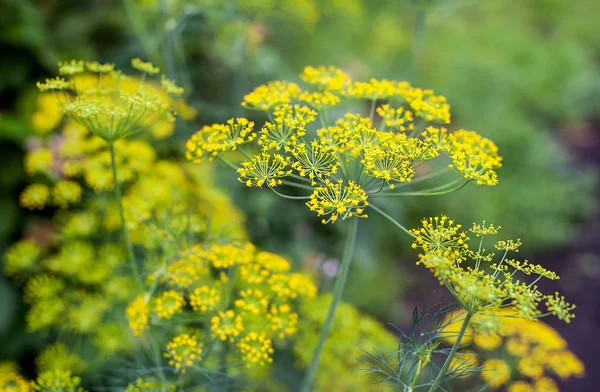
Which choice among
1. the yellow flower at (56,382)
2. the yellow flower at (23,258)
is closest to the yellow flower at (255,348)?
the yellow flower at (56,382)

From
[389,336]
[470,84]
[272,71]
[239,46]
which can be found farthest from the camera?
[470,84]

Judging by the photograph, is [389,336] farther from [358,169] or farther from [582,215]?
[582,215]

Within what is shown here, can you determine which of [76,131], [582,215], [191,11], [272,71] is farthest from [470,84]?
[76,131]

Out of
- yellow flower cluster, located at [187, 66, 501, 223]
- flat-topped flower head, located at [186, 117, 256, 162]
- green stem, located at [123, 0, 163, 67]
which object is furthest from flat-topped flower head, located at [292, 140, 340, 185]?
green stem, located at [123, 0, 163, 67]

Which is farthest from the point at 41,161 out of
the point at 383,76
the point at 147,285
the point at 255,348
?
the point at 383,76

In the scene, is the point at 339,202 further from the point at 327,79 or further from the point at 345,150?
the point at 327,79

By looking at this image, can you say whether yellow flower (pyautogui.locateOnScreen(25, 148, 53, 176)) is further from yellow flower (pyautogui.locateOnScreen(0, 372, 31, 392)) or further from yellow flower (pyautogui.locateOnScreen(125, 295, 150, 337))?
yellow flower (pyautogui.locateOnScreen(125, 295, 150, 337))

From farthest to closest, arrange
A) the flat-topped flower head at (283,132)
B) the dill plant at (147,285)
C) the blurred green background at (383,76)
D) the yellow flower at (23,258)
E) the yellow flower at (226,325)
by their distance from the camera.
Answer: the blurred green background at (383,76) → the yellow flower at (23,258) → the dill plant at (147,285) → the yellow flower at (226,325) → the flat-topped flower head at (283,132)

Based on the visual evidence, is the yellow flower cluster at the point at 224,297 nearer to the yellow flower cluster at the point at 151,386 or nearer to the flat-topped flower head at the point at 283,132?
the yellow flower cluster at the point at 151,386
